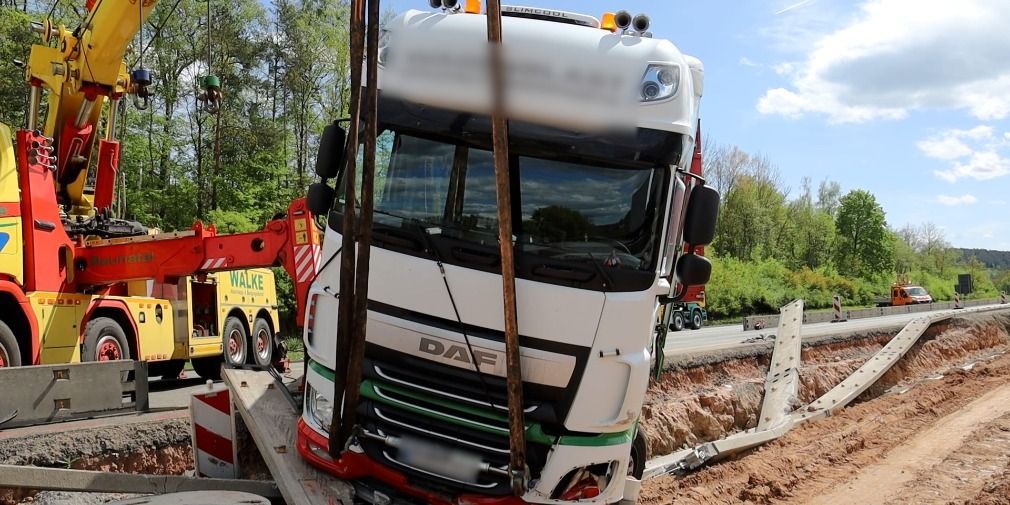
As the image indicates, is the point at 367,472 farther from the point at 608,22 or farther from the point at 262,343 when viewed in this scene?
the point at 262,343

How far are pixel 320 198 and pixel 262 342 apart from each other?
11743 mm

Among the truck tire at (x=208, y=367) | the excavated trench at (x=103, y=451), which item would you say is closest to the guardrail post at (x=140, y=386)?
the excavated trench at (x=103, y=451)

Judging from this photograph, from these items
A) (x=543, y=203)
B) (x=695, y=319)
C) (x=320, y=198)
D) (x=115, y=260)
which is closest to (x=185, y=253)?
(x=115, y=260)

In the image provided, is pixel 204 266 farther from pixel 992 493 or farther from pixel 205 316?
pixel 992 493

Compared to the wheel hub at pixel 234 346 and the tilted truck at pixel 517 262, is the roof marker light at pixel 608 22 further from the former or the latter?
the wheel hub at pixel 234 346

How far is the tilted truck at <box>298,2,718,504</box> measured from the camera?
434 centimetres

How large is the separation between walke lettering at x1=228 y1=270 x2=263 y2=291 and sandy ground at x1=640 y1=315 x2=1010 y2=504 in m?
8.22

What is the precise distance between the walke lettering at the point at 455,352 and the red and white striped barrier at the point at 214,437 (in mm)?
1679

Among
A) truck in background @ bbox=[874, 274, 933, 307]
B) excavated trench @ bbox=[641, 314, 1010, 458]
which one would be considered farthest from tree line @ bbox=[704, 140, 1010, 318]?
excavated trench @ bbox=[641, 314, 1010, 458]

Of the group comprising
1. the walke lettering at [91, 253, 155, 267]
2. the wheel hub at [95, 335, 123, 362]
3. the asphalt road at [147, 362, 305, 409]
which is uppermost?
the walke lettering at [91, 253, 155, 267]

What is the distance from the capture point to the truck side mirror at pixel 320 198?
488cm

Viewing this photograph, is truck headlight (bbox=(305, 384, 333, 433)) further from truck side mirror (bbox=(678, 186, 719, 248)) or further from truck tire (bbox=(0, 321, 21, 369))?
truck tire (bbox=(0, 321, 21, 369))

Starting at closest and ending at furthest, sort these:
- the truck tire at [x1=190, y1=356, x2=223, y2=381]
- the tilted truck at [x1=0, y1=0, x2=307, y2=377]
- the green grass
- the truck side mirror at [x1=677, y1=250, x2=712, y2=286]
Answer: the truck side mirror at [x1=677, y1=250, x2=712, y2=286]
the tilted truck at [x1=0, y1=0, x2=307, y2=377]
the truck tire at [x1=190, y1=356, x2=223, y2=381]
the green grass

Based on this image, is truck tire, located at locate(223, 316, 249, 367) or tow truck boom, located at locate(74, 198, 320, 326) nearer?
tow truck boom, located at locate(74, 198, 320, 326)
